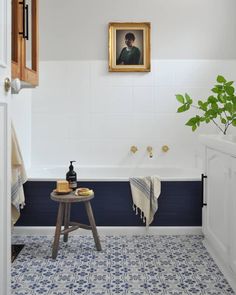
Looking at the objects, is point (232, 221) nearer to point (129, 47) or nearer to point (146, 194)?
point (146, 194)

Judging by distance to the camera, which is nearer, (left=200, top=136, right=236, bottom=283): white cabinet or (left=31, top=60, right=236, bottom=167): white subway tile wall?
(left=200, top=136, right=236, bottom=283): white cabinet

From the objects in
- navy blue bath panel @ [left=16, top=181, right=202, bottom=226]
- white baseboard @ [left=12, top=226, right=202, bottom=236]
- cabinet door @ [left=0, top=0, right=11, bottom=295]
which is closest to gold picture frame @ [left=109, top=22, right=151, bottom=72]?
navy blue bath panel @ [left=16, top=181, right=202, bottom=226]

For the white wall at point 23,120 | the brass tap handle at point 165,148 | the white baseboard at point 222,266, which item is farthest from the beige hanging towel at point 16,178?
the brass tap handle at point 165,148

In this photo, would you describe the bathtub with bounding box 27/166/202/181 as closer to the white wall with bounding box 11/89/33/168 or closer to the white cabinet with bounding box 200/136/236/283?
the white wall with bounding box 11/89/33/168

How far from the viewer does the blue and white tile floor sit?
2439 millimetres

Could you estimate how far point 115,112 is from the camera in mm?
4430

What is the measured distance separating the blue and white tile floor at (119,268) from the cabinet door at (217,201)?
7.4 inches

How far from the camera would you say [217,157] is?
278 centimetres

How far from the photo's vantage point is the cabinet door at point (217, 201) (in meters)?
2.56

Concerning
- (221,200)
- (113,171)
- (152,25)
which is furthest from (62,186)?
(152,25)

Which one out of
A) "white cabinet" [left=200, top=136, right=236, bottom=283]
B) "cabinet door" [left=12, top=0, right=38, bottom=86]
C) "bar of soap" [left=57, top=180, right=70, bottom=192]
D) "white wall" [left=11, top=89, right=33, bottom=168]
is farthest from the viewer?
"white wall" [left=11, top=89, right=33, bottom=168]

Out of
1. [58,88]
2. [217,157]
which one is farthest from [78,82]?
[217,157]

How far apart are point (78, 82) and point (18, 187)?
1713 millimetres

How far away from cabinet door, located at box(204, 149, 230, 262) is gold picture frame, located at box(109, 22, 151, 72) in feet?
5.53
